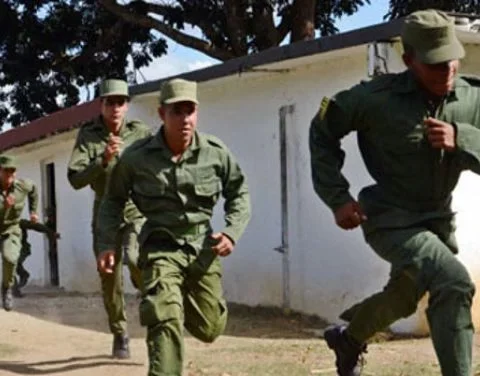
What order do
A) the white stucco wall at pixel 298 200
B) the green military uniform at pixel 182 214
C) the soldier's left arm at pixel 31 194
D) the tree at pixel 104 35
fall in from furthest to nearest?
the tree at pixel 104 35 → the soldier's left arm at pixel 31 194 → the white stucco wall at pixel 298 200 → the green military uniform at pixel 182 214

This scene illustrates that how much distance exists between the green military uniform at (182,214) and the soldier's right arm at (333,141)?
0.75m

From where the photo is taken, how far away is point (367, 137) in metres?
5.10

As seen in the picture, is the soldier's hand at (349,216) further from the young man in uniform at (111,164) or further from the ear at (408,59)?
the young man in uniform at (111,164)

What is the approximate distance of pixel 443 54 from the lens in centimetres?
469

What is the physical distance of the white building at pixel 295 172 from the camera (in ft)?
30.1

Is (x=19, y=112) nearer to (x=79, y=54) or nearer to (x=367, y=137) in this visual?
(x=79, y=54)

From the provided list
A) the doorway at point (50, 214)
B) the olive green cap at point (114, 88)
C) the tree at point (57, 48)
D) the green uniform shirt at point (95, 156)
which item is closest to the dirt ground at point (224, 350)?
the green uniform shirt at point (95, 156)

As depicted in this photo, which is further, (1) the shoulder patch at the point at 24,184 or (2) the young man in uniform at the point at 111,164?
(1) the shoulder patch at the point at 24,184

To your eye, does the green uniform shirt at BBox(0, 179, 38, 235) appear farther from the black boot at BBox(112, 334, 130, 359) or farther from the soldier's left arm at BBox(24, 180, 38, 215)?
the black boot at BBox(112, 334, 130, 359)

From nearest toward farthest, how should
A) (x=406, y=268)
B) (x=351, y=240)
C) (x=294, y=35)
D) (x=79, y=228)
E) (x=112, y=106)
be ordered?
(x=406, y=268) < (x=112, y=106) < (x=351, y=240) < (x=79, y=228) < (x=294, y=35)

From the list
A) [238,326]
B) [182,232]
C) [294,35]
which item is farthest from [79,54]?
[182,232]

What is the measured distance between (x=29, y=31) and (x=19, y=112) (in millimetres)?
2767

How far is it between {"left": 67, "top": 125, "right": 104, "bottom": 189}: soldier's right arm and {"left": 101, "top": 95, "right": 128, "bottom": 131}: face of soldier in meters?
0.21

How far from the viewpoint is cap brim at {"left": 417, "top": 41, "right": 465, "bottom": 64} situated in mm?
4688
